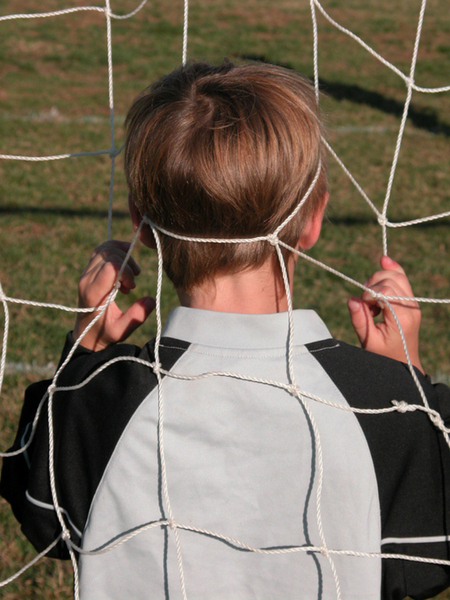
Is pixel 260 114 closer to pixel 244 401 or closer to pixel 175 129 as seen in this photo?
pixel 175 129

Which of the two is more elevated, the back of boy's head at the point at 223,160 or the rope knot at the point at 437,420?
the back of boy's head at the point at 223,160

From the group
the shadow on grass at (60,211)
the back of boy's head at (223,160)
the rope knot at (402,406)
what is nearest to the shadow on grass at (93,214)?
the shadow on grass at (60,211)


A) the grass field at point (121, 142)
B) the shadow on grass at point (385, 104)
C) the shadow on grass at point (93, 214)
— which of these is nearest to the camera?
the grass field at point (121, 142)

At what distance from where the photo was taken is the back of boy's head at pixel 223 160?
0.93 metres

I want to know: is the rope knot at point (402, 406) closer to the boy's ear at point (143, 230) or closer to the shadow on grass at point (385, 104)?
the boy's ear at point (143, 230)

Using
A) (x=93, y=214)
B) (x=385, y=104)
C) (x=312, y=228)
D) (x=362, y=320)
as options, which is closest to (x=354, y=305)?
(x=362, y=320)

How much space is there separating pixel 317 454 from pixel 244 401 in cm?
12

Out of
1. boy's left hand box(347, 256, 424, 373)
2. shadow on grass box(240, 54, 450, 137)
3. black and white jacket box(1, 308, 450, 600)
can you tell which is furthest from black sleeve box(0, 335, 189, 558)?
shadow on grass box(240, 54, 450, 137)

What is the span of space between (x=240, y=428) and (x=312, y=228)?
39cm

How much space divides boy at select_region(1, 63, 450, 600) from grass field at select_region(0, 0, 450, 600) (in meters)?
0.47

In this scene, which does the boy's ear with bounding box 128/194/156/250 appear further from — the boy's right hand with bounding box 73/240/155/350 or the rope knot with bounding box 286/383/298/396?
the rope knot with bounding box 286/383/298/396

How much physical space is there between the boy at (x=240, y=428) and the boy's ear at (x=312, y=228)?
8 centimetres

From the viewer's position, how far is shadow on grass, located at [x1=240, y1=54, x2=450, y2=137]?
548 centimetres

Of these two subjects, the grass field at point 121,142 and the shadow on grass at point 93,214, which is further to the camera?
the shadow on grass at point 93,214
